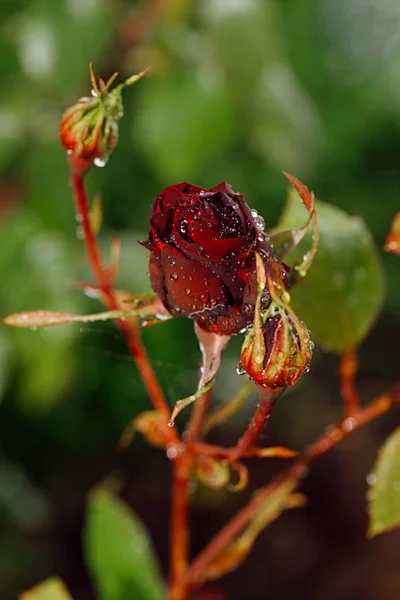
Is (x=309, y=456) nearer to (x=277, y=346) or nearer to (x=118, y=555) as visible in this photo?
(x=277, y=346)

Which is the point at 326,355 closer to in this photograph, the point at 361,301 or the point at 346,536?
the point at 346,536

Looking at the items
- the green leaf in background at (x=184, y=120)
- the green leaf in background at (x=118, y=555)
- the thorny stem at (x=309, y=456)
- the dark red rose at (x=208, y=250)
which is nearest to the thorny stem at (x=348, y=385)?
the thorny stem at (x=309, y=456)

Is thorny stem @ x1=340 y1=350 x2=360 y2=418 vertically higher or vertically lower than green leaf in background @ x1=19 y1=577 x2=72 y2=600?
higher

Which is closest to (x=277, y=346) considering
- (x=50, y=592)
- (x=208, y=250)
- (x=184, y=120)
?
(x=208, y=250)

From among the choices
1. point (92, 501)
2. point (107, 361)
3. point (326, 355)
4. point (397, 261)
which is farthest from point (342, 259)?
point (397, 261)

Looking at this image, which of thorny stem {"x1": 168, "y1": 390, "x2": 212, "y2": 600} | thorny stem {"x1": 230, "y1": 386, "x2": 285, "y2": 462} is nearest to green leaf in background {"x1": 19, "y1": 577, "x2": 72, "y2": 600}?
thorny stem {"x1": 168, "y1": 390, "x2": 212, "y2": 600}

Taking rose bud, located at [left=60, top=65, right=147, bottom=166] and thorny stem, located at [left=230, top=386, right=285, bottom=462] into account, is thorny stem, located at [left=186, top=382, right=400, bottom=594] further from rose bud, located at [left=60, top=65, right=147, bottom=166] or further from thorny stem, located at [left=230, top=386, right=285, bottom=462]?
rose bud, located at [left=60, top=65, right=147, bottom=166]

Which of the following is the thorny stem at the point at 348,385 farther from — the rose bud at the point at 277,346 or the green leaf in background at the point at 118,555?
the green leaf in background at the point at 118,555
